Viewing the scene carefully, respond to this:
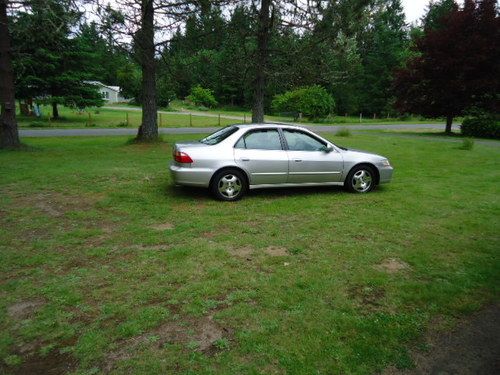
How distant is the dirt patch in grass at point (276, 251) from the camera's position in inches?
196

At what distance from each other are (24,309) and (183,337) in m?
1.56

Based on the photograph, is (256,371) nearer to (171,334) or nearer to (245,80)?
(171,334)

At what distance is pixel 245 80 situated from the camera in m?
15.5

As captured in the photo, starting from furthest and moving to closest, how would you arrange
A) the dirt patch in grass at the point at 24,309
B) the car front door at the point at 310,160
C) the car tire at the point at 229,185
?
the car front door at the point at 310,160, the car tire at the point at 229,185, the dirt patch in grass at the point at 24,309

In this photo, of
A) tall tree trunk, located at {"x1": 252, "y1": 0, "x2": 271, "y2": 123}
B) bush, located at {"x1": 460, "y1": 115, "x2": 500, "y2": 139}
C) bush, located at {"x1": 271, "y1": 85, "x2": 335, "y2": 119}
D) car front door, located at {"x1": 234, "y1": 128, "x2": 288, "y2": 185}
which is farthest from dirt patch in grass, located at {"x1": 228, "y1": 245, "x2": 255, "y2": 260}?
bush, located at {"x1": 271, "y1": 85, "x2": 335, "y2": 119}

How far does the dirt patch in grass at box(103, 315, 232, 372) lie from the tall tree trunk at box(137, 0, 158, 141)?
11090 millimetres

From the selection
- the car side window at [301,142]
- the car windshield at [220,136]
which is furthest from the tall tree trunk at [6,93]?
the car side window at [301,142]

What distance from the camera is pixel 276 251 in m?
5.09

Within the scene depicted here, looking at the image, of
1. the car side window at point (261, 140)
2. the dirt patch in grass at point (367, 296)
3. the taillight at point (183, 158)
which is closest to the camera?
the dirt patch in grass at point (367, 296)

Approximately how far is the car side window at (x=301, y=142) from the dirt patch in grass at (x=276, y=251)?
3007 mm

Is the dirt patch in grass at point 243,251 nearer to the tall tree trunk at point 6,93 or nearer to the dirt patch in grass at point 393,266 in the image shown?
the dirt patch in grass at point 393,266

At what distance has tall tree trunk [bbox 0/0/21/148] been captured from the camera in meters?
13.1

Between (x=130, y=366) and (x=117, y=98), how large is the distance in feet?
264

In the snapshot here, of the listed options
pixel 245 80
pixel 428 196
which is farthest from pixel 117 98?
pixel 428 196
